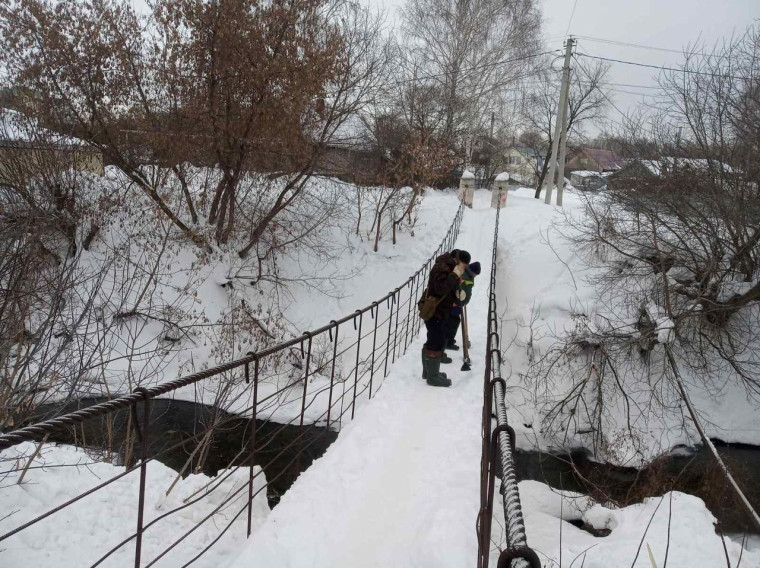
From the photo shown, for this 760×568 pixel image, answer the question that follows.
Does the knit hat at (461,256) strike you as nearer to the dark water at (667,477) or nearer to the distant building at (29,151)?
the dark water at (667,477)

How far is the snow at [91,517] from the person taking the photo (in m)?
3.69

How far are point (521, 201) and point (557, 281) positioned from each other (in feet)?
24.8

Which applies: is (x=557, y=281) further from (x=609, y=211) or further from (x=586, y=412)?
(x=586, y=412)

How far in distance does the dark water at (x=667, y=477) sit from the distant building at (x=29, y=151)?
9663 millimetres

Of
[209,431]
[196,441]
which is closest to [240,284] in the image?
[196,441]

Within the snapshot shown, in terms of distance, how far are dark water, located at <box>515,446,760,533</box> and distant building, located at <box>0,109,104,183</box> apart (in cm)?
966

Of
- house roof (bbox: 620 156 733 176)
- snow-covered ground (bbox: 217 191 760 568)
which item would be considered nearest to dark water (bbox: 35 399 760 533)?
snow-covered ground (bbox: 217 191 760 568)

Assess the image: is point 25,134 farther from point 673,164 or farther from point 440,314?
point 673,164

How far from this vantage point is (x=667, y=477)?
25.6ft

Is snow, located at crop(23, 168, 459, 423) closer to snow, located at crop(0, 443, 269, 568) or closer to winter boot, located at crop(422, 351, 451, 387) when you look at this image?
snow, located at crop(0, 443, 269, 568)

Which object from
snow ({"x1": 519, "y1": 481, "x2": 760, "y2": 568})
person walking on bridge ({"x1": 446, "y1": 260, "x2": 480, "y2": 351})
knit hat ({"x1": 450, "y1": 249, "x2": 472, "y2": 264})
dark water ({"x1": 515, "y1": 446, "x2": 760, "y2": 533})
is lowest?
dark water ({"x1": 515, "y1": 446, "x2": 760, "y2": 533})

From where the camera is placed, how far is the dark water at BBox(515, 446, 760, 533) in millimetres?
7230

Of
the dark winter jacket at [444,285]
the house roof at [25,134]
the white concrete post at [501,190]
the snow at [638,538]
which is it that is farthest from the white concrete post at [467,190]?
the dark winter jacket at [444,285]

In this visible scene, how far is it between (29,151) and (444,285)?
8805 mm
